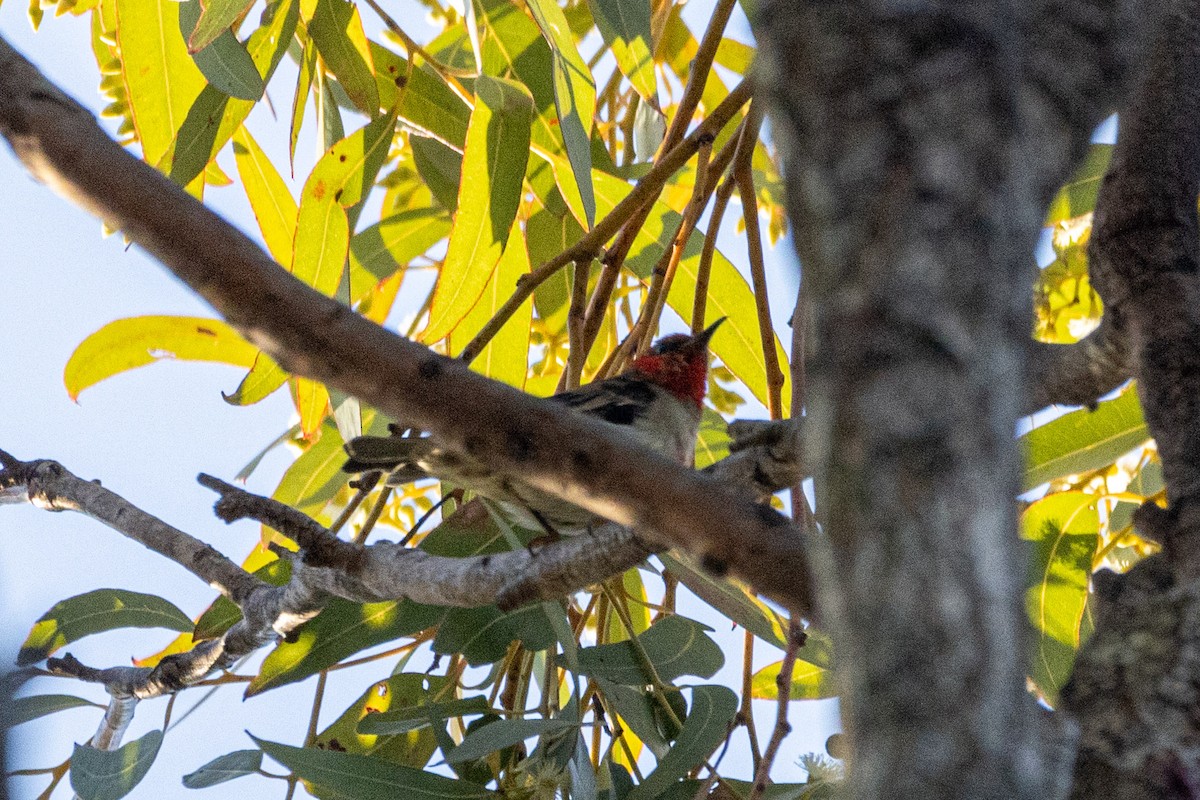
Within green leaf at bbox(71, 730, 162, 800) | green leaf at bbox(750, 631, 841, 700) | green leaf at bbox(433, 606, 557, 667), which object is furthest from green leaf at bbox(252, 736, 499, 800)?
green leaf at bbox(750, 631, 841, 700)

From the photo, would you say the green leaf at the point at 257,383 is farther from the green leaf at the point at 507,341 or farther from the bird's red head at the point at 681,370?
the bird's red head at the point at 681,370

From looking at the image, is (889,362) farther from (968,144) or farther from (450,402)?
(450,402)

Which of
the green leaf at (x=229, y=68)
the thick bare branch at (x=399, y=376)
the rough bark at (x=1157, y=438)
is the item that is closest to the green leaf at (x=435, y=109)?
the green leaf at (x=229, y=68)

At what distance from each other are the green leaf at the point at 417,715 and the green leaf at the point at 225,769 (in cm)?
17

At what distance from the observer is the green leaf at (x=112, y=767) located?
181cm

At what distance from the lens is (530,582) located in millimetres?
1207

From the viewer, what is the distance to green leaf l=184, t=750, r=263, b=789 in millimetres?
1682

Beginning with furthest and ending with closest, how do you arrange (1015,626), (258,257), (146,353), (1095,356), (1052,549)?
(146,353)
(1052,549)
(1095,356)
(258,257)
(1015,626)

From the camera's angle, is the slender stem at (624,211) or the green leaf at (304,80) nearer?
the slender stem at (624,211)

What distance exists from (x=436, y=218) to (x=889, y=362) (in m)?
2.43

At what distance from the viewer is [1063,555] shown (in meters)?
1.96

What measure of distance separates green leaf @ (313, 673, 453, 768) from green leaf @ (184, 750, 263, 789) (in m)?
0.28

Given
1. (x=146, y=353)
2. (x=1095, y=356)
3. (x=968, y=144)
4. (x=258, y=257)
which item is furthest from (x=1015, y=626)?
(x=146, y=353)

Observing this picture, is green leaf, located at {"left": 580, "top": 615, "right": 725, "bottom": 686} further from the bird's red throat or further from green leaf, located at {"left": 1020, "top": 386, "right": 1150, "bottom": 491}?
the bird's red throat
